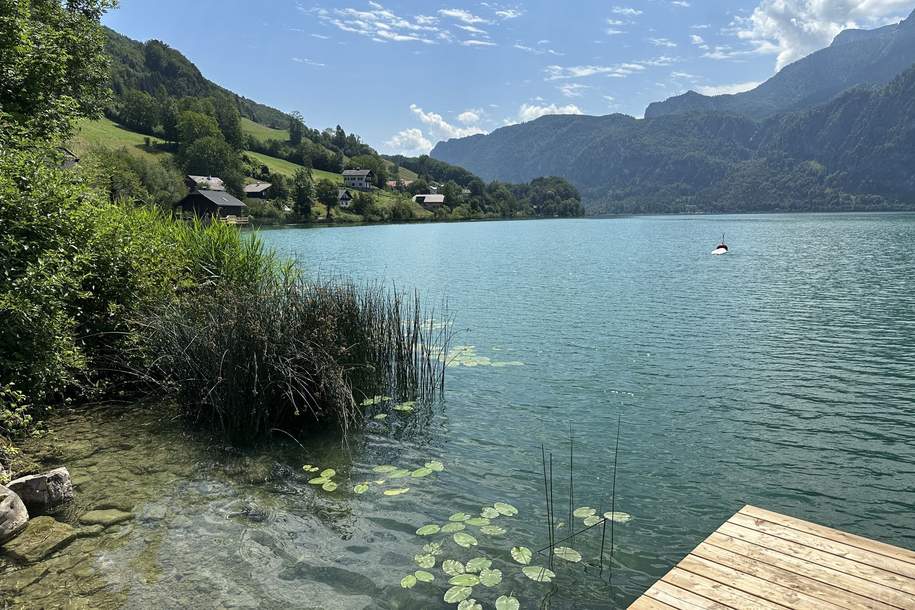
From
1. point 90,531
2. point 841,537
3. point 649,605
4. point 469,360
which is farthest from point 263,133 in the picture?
point 649,605

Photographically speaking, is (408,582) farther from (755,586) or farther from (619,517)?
(755,586)

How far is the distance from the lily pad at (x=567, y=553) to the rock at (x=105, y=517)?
14.9 feet

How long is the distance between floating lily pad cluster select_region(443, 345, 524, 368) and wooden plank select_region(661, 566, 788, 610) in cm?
867

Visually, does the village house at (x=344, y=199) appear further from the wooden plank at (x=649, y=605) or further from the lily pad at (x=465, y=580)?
the wooden plank at (x=649, y=605)

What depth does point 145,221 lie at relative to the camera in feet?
36.9

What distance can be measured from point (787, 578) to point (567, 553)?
2060mm

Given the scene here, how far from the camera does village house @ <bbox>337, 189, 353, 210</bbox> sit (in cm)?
12669

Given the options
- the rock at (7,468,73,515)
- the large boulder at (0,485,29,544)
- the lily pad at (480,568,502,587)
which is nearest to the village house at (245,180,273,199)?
the rock at (7,468,73,515)

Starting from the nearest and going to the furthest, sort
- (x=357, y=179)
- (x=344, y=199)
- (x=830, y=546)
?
1. (x=830, y=546)
2. (x=344, y=199)
3. (x=357, y=179)

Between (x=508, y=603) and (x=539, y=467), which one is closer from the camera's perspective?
(x=508, y=603)

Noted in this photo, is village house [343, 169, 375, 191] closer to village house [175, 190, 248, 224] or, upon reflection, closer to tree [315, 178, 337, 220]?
tree [315, 178, 337, 220]

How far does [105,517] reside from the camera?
5613 millimetres

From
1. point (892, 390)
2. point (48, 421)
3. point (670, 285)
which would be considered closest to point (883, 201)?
point (670, 285)

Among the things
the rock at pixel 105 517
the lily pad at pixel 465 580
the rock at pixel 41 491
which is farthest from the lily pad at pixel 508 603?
the rock at pixel 41 491
